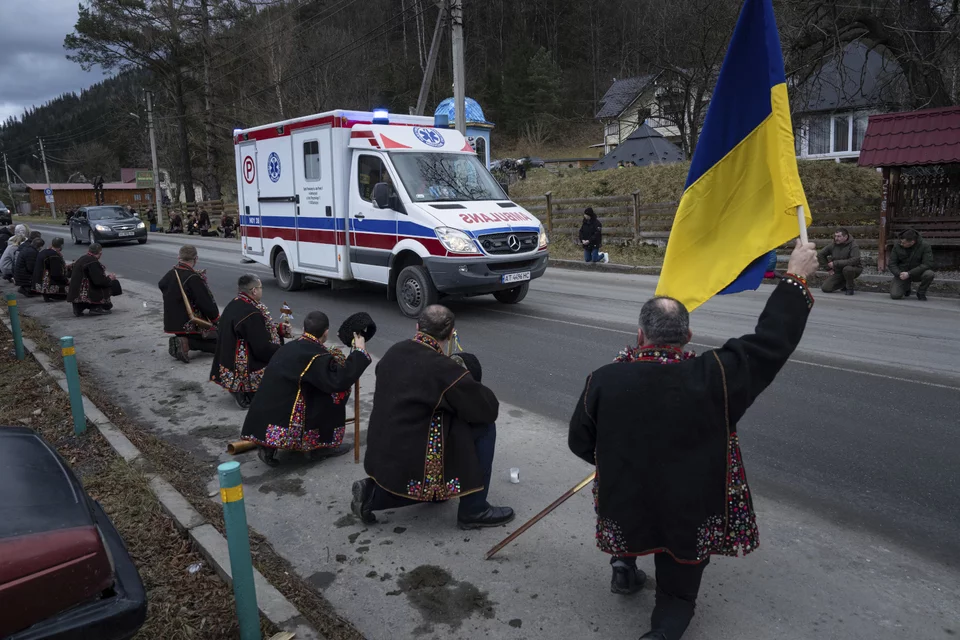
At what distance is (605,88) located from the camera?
6475 centimetres

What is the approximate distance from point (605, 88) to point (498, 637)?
6660cm

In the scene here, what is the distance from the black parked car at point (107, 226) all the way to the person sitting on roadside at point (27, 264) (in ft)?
44.1

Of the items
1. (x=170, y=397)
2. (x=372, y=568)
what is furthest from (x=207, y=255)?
(x=372, y=568)

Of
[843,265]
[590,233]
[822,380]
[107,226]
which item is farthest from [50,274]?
[107,226]

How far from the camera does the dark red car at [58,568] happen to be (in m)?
2.41

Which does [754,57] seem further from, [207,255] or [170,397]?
[207,255]

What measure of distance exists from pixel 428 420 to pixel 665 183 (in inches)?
806

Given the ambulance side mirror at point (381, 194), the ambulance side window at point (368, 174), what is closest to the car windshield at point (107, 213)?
the ambulance side window at point (368, 174)

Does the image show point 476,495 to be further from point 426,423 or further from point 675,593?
point 675,593

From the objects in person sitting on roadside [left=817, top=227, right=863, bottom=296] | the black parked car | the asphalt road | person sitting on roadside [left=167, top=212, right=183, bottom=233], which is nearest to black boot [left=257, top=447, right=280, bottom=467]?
the asphalt road

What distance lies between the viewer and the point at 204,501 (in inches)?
188

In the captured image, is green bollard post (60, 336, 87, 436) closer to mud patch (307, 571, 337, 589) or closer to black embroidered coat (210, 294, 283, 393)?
black embroidered coat (210, 294, 283, 393)

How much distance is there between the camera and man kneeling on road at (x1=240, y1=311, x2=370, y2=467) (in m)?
4.97

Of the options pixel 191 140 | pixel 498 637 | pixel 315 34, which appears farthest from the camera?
pixel 315 34
